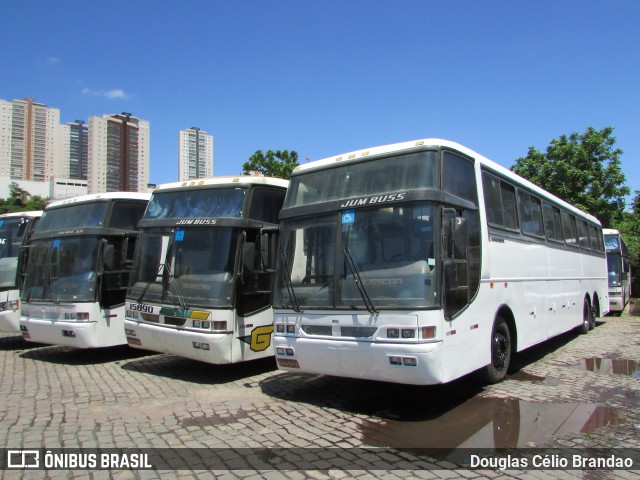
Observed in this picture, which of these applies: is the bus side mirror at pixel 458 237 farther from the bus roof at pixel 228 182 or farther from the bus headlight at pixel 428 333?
the bus roof at pixel 228 182

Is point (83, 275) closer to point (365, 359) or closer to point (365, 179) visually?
point (365, 179)

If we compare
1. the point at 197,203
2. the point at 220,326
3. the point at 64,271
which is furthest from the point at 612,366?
the point at 64,271

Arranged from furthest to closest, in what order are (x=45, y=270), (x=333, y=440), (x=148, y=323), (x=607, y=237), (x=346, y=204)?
(x=607, y=237) < (x=45, y=270) < (x=148, y=323) < (x=346, y=204) < (x=333, y=440)

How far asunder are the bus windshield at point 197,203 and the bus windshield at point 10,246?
4.96 metres

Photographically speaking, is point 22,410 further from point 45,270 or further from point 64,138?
point 64,138

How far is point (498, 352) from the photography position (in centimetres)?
719

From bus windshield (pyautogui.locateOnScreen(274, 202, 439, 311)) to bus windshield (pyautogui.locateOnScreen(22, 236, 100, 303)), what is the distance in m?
4.72

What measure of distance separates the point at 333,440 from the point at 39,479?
2.70m

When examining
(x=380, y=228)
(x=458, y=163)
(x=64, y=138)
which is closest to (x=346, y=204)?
(x=380, y=228)

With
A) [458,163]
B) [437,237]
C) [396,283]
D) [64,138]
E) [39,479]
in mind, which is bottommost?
[39,479]

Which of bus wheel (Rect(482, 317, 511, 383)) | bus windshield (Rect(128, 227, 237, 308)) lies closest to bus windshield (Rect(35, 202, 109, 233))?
bus windshield (Rect(128, 227, 237, 308))

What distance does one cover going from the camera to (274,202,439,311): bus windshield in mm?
5527

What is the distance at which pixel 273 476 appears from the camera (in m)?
4.15

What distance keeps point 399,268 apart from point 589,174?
23852 mm
